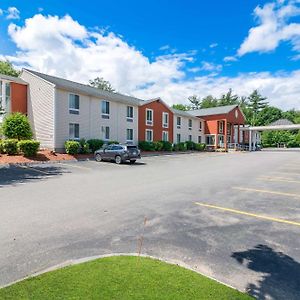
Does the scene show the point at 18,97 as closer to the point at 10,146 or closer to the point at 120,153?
the point at 10,146

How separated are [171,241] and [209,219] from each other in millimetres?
1850

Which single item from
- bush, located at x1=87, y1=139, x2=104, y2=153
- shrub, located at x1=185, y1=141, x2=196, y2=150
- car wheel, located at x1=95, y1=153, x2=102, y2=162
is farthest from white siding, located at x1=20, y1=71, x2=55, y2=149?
shrub, located at x1=185, y1=141, x2=196, y2=150

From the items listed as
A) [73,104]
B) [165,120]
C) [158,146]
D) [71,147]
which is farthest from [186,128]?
[71,147]

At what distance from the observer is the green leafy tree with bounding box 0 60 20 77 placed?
4750cm

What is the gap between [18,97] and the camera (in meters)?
27.5

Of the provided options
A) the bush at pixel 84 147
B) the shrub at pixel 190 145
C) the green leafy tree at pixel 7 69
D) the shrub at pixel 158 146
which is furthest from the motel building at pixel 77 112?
the green leafy tree at pixel 7 69

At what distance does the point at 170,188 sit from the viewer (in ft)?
36.3

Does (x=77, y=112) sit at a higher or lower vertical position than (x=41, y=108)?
lower

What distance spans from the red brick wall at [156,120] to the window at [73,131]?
10375 millimetres

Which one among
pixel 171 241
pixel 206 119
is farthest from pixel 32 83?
pixel 206 119

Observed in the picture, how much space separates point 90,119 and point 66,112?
123 inches

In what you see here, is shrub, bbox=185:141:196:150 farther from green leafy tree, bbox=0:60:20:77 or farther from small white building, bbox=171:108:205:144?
green leafy tree, bbox=0:60:20:77

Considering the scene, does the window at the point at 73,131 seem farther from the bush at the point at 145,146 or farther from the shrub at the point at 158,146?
the shrub at the point at 158,146

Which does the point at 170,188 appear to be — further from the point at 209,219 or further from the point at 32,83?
the point at 32,83
